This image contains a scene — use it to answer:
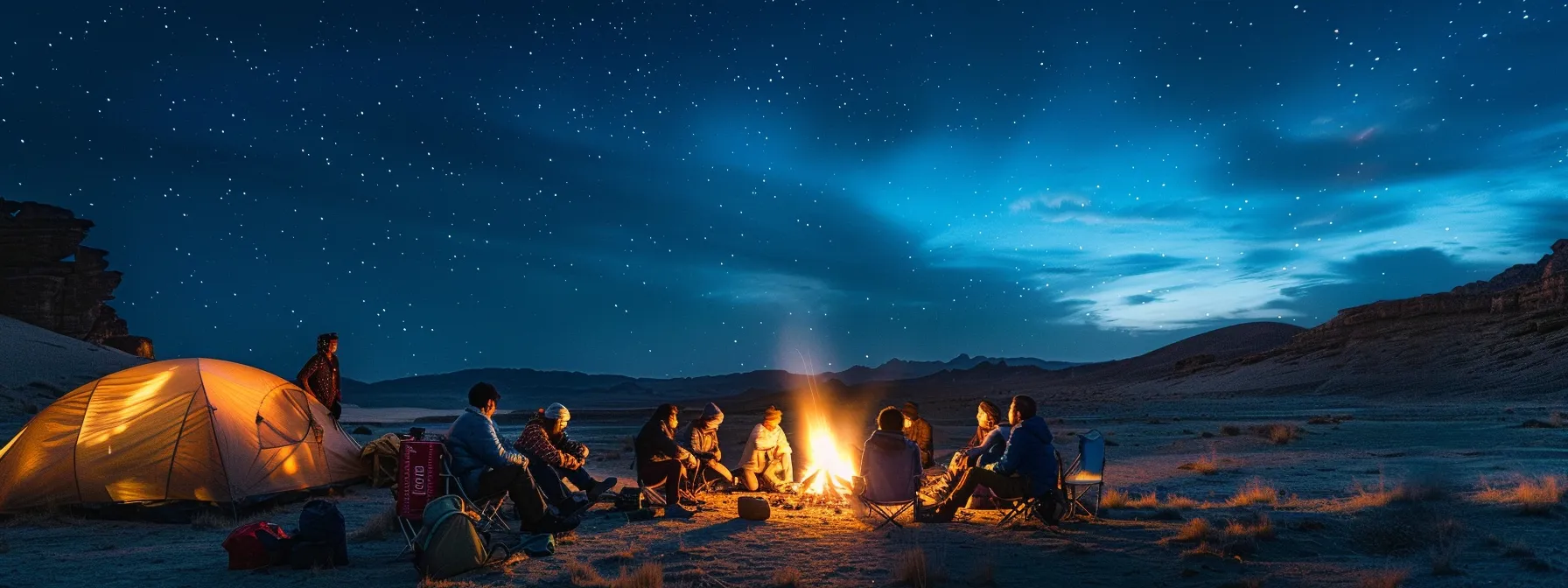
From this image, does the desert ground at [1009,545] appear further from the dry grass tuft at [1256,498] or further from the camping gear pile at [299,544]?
the camping gear pile at [299,544]

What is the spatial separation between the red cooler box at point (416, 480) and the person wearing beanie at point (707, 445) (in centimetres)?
465

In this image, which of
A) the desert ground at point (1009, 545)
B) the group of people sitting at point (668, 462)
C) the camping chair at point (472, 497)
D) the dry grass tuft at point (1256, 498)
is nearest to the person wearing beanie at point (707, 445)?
the desert ground at point (1009, 545)

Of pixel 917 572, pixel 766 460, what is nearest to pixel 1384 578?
pixel 917 572

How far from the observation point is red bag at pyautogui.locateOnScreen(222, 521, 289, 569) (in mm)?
7355

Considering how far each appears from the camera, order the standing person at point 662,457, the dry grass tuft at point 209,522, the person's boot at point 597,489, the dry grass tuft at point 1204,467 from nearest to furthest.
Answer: the dry grass tuft at point 209,522
the person's boot at point 597,489
the standing person at point 662,457
the dry grass tuft at point 1204,467

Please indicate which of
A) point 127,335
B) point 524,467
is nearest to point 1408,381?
point 524,467

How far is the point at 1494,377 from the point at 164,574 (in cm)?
6758

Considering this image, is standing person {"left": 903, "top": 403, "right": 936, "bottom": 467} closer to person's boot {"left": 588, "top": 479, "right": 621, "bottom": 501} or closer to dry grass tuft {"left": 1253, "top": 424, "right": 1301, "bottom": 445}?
person's boot {"left": 588, "top": 479, "right": 621, "bottom": 501}

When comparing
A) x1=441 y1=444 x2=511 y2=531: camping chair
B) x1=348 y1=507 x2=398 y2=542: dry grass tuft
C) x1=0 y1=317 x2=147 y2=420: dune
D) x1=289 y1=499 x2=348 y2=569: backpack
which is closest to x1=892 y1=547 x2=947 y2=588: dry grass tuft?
x1=441 y1=444 x2=511 y2=531: camping chair

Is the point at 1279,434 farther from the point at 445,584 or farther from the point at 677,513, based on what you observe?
the point at 445,584

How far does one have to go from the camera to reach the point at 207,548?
333 inches

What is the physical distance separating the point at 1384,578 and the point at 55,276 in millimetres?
86969

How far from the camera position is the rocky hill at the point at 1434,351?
174 ft

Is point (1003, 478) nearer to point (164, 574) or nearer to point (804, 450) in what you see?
point (164, 574)
